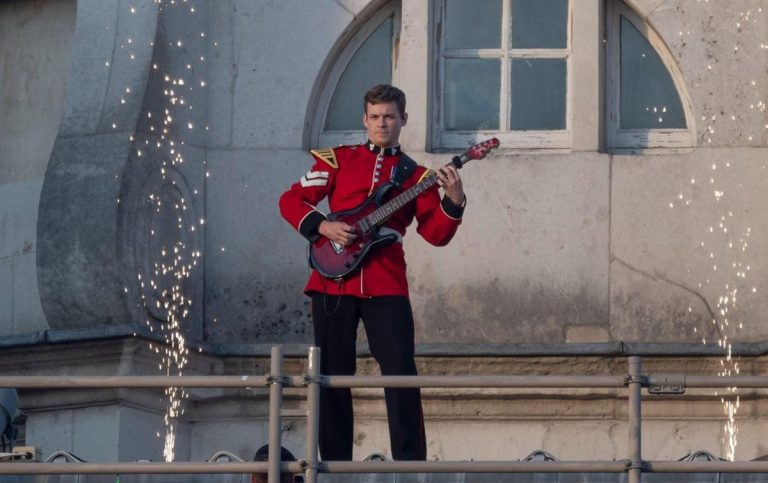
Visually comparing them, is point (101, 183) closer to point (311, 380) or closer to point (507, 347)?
point (507, 347)

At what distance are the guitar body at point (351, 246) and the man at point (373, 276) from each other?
0.11 ft

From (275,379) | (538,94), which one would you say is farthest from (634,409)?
(538,94)

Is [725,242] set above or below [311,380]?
above

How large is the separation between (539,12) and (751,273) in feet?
6.34

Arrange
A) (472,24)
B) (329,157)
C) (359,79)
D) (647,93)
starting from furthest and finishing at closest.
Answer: (359,79) < (472,24) < (647,93) < (329,157)

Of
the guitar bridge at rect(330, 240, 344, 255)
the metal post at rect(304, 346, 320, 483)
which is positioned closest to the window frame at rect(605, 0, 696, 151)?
the guitar bridge at rect(330, 240, 344, 255)

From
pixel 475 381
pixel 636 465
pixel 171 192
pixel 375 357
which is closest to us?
pixel 636 465

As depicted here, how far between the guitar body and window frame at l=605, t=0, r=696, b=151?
307cm

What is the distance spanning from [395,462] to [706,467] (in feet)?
3.93

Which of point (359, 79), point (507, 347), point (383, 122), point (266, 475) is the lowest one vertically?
point (266, 475)

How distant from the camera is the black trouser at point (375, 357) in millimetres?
11922

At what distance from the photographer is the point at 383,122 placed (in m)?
12.2

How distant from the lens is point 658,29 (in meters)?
15.1

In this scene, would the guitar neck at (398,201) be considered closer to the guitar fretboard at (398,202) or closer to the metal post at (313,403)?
the guitar fretboard at (398,202)
